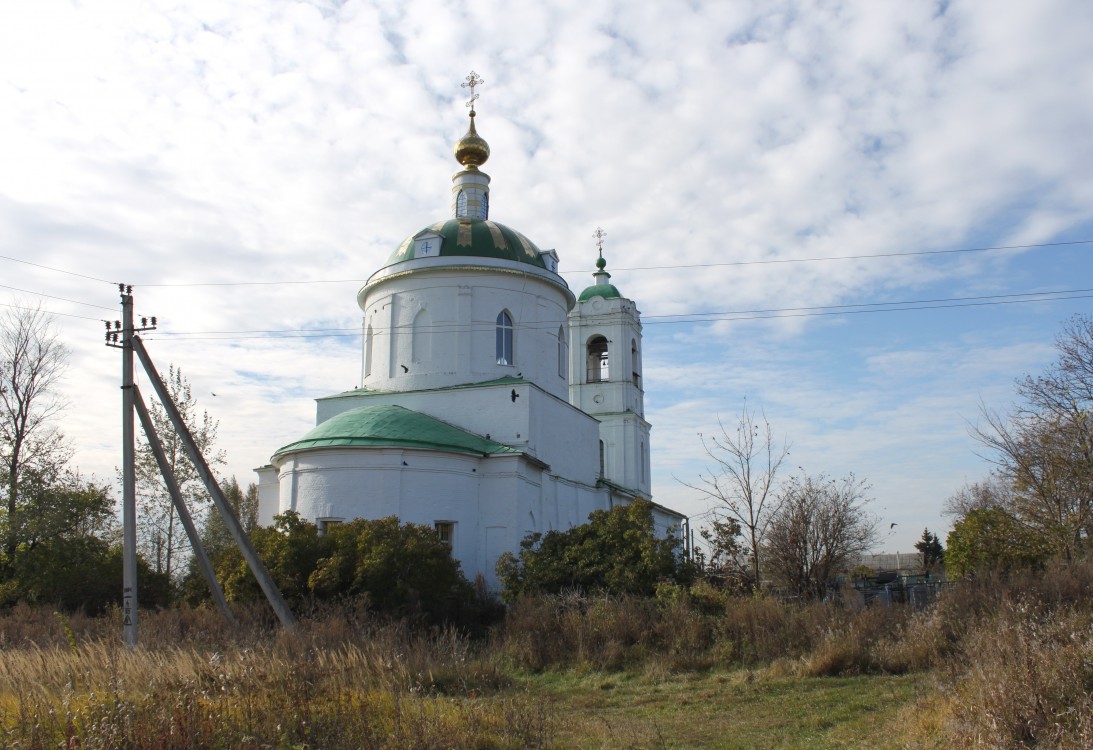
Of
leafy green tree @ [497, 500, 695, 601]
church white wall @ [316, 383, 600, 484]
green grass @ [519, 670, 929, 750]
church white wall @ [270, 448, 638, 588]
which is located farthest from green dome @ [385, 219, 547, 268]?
green grass @ [519, 670, 929, 750]

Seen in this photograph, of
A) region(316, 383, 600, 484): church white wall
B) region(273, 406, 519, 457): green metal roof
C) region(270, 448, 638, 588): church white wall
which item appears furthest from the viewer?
region(316, 383, 600, 484): church white wall

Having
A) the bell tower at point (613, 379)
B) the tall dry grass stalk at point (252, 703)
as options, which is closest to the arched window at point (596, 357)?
the bell tower at point (613, 379)

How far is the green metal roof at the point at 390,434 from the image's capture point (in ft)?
72.1

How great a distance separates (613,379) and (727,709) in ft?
88.6

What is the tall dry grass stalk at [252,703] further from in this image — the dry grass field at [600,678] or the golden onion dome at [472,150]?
the golden onion dome at [472,150]

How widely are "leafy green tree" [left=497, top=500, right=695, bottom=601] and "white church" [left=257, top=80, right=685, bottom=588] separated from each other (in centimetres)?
139

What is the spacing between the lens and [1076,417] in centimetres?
1844

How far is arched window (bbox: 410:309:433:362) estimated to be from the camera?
26.4 meters

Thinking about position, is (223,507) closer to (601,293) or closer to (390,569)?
(390,569)

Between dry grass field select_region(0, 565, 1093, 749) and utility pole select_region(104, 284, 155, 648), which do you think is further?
utility pole select_region(104, 284, 155, 648)

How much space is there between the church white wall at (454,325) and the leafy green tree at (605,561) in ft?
23.5

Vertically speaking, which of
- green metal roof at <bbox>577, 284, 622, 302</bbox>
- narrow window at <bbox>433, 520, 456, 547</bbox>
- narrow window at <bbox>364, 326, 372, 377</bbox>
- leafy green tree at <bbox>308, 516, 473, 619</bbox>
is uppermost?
green metal roof at <bbox>577, 284, 622, 302</bbox>

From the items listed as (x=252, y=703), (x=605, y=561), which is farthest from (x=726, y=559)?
(x=252, y=703)

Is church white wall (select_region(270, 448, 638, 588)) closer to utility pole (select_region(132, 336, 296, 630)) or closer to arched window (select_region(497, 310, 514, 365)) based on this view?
arched window (select_region(497, 310, 514, 365))
